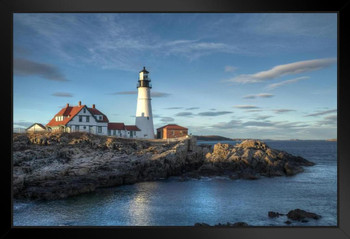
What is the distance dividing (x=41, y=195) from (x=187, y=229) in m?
7.74

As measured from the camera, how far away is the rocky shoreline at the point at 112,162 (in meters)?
9.09

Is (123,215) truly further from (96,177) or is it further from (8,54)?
(8,54)

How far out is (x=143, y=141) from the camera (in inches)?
537

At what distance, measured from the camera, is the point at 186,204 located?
843cm

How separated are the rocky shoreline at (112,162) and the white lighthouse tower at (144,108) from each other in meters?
1.52

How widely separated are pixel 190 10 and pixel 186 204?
7364 millimetres

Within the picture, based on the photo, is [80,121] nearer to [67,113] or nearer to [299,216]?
[67,113]

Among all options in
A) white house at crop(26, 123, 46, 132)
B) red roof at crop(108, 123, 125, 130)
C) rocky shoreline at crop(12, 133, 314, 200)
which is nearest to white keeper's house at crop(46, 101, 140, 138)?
red roof at crop(108, 123, 125, 130)

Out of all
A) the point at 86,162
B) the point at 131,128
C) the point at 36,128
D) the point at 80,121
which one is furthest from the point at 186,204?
the point at 36,128

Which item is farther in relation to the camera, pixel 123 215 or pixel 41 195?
pixel 41 195

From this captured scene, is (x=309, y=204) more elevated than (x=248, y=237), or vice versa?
(x=248, y=237)

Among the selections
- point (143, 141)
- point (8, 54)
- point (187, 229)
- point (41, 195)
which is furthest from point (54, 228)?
point (143, 141)

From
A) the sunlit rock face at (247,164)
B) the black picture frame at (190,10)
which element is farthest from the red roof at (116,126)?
the black picture frame at (190,10)

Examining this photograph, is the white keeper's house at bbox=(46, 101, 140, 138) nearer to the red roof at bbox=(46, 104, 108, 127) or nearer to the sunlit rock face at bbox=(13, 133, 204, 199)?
the red roof at bbox=(46, 104, 108, 127)
